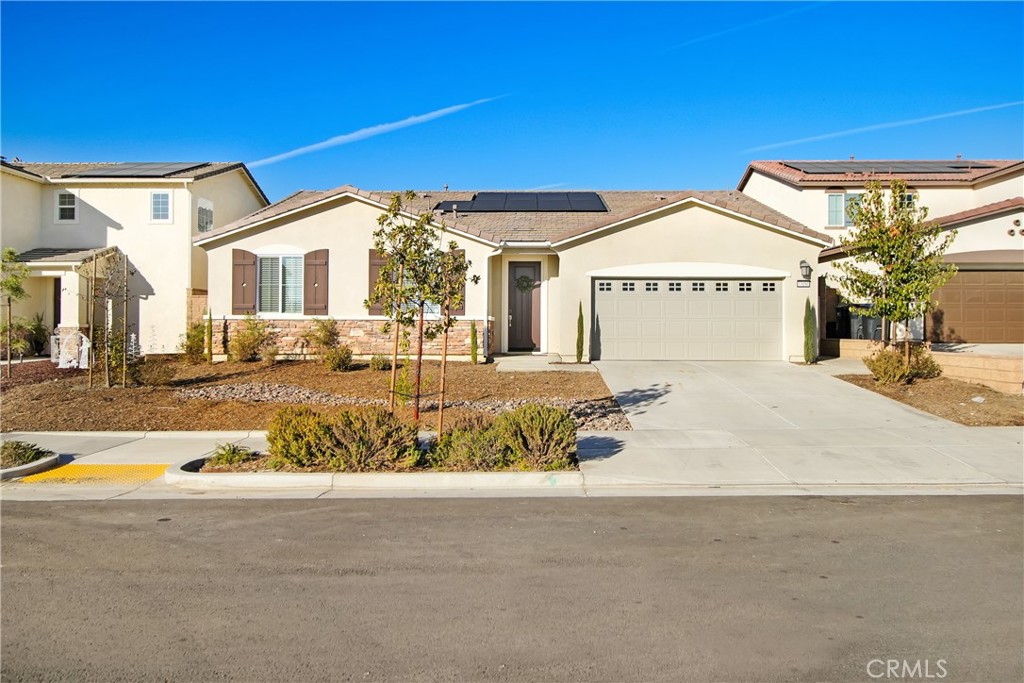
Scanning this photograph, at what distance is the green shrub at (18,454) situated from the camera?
8.60 meters

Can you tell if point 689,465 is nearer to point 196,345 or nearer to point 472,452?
point 472,452

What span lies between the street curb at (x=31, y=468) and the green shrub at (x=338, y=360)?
7.31m

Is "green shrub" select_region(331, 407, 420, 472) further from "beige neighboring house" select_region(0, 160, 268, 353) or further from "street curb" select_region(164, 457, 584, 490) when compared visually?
"beige neighboring house" select_region(0, 160, 268, 353)

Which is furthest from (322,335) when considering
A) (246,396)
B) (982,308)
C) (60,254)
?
(982,308)

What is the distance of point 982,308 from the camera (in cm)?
2002

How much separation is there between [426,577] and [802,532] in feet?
11.2

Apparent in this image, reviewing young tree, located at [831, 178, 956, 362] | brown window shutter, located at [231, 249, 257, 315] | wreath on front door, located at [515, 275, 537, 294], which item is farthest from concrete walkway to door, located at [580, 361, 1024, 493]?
brown window shutter, located at [231, 249, 257, 315]

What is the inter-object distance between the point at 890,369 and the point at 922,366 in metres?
1.04

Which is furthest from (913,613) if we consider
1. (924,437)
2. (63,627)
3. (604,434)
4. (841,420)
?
(841,420)

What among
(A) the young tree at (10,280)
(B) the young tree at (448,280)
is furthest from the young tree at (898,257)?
(A) the young tree at (10,280)

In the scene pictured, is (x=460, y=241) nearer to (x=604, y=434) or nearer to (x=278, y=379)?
(x=278, y=379)

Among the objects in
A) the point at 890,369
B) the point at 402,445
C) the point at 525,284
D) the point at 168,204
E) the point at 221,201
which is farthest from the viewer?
the point at 221,201

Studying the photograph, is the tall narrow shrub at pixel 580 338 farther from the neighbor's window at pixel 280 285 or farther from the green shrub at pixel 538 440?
the green shrub at pixel 538 440

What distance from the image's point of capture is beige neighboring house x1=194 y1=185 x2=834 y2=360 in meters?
17.9
